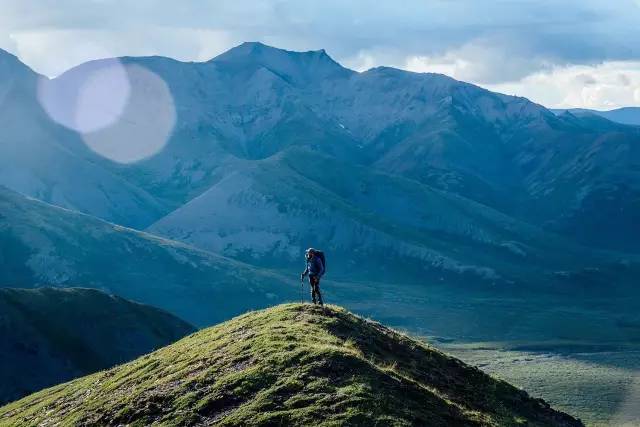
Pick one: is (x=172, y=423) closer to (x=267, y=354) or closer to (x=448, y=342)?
(x=267, y=354)

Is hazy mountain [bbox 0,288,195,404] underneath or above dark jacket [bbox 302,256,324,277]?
underneath

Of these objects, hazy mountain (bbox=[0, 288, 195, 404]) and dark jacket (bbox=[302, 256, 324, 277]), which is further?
hazy mountain (bbox=[0, 288, 195, 404])

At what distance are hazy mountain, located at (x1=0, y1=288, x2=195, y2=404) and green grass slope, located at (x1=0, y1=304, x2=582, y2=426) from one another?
71420 millimetres

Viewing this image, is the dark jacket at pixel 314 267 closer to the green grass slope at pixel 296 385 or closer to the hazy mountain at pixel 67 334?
the green grass slope at pixel 296 385

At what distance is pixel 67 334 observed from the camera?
12088 cm

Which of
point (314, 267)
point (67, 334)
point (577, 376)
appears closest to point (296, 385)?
point (314, 267)

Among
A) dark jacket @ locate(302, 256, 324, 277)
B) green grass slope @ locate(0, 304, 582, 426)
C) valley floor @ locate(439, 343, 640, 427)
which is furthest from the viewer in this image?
valley floor @ locate(439, 343, 640, 427)

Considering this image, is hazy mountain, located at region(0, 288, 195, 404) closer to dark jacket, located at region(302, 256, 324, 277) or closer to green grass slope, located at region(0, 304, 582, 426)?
green grass slope, located at region(0, 304, 582, 426)

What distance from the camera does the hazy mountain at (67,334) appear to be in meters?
110

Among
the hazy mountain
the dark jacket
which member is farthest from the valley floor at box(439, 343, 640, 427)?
the dark jacket

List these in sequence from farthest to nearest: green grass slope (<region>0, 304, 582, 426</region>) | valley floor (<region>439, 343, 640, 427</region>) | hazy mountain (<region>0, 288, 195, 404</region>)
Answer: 1. hazy mountain (<region>0, 288, 195, 404</region>)
2. valley floor (<region>439, 343, 640, 427</region>)
3. green grass slope (<region>0, 304, 582, 426</region>)

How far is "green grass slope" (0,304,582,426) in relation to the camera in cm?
2898

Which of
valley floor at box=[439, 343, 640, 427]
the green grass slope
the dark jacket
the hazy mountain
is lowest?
valley floor at box=[439, 343, 640, 427]

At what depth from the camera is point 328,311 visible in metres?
40.5
